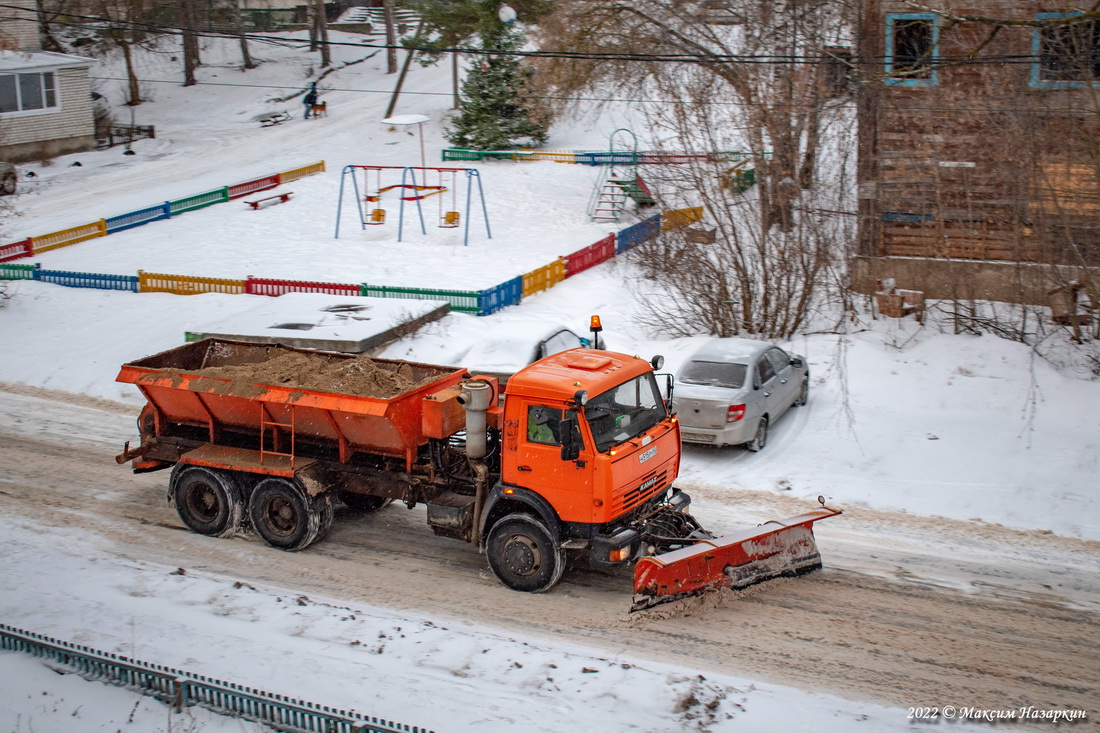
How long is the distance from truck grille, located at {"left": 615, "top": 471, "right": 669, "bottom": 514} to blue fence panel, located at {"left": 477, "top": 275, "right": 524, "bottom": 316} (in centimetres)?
972

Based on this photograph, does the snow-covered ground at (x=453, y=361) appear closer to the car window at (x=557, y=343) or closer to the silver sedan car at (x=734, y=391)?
the silver sedan car at (x=734, y=391)

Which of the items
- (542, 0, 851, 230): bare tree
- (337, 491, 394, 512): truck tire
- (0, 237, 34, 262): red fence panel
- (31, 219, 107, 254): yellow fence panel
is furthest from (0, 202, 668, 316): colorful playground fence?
(337, 491, 394, 512): truck tire

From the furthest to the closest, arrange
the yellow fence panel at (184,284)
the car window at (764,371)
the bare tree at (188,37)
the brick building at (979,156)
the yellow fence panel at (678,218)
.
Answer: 1. the bare tree at (188,37)
2. the yellow fence panel at (184,284)
3. the yellow fence panel at (678,218)
4. the brick building at (979,156)
5. the car window at (764,371)

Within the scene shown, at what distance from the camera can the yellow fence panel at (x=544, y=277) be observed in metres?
20.8

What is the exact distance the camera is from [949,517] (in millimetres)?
11602

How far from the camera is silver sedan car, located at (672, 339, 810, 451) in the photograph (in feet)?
43.5

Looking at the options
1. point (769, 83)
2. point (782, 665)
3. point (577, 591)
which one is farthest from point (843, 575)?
point (769, 83)

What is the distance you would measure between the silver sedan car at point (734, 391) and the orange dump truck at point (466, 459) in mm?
3057

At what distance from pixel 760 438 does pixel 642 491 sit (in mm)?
4791

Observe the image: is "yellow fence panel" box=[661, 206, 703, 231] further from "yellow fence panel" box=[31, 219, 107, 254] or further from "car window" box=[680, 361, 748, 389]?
"yellow fence panel" box=[31, 219, 107, 254]

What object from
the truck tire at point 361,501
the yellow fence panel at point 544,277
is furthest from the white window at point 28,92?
the truck tire at point 361,501

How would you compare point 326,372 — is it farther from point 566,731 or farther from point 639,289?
point 639,289

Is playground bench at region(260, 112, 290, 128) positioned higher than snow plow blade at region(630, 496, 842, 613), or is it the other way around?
playground bench at region(260, 112, 290, 128)

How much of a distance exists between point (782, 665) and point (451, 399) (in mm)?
4300
